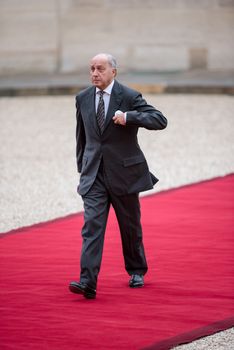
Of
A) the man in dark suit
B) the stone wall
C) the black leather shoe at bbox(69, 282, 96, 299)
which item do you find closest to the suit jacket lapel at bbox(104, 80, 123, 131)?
the man in dark suit

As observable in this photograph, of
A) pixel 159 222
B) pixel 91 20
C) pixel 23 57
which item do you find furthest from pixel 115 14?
pixel 159 222

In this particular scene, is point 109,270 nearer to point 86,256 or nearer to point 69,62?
point 86,256

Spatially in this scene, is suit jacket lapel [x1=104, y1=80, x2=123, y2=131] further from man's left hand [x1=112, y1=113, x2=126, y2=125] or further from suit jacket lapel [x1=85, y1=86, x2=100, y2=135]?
man's left hand [x1=112, y1=113, x2=126, y2=125]

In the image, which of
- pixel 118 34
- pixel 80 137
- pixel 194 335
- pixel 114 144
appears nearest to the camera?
pixel 194 335

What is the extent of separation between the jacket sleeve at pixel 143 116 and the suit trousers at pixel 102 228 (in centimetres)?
37

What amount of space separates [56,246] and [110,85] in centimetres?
198

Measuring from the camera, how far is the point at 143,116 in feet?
20.4

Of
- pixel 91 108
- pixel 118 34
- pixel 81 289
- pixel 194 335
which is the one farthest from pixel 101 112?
pixel 118 34

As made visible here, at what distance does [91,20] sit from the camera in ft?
67.8

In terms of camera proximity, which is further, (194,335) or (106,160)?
(106,160)

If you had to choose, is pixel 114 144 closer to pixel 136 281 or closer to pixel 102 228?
pixel 102 228

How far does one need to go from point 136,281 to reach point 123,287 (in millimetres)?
93

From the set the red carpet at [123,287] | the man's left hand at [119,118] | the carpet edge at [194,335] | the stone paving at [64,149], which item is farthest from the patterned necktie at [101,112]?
the stone paving at [64,149]

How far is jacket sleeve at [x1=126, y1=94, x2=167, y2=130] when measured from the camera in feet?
Result: 20.3
